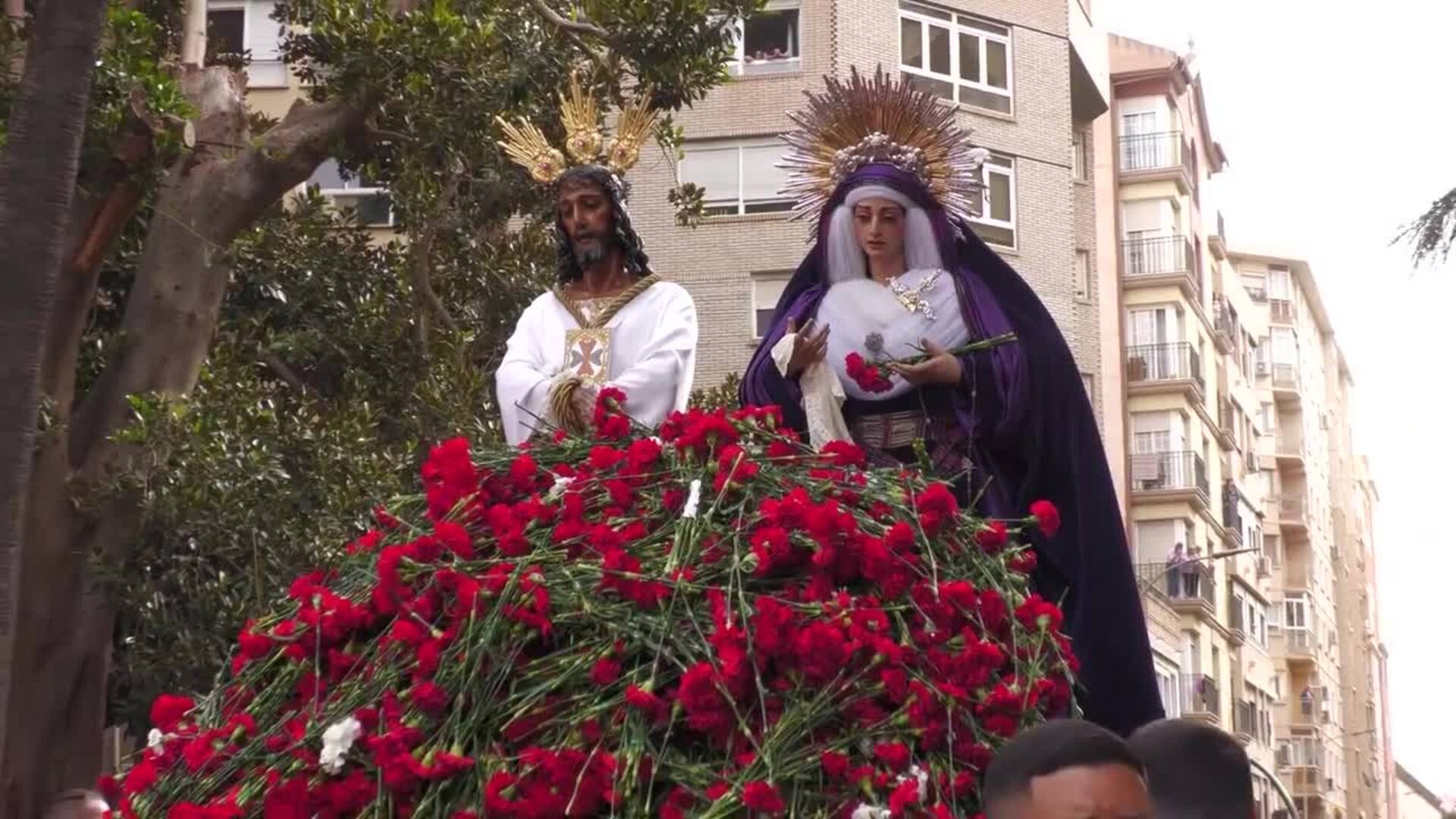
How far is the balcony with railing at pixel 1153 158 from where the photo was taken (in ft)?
173

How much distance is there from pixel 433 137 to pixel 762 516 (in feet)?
34.1

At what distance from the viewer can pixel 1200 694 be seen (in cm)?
5091

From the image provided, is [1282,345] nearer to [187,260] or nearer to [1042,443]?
[187,260]

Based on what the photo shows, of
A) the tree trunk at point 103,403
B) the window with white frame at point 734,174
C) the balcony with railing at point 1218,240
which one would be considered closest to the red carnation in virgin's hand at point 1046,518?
the tree trunk at point 103,403

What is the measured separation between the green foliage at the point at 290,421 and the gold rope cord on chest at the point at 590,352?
6021 millimetres

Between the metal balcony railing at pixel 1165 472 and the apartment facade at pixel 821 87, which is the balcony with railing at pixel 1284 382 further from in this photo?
the apartment facade at pixel 821 87

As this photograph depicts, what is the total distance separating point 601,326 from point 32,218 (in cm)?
210

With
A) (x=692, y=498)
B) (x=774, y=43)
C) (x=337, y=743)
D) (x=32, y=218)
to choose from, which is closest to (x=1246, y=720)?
(x=774, y=43)

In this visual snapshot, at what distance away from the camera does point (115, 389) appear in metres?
14.8

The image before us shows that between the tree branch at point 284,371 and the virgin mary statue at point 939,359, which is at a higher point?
the tree branch at point 284,371

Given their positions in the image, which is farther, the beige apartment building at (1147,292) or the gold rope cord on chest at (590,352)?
the beige apartment building at (1147,292)

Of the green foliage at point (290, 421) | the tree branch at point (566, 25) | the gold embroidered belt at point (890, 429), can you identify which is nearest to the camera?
the gold embroidered belt at point (890, 429)

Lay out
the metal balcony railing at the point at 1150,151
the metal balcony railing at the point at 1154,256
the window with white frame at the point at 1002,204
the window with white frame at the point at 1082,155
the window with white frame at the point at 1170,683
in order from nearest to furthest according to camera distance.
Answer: the window with white frame at the point at 1002,204, the window with white frame at the point at 1082,155, the window with white frame at the point at 1170,683, the metal balcony railing at the point at 1154,256, the metal balcony railing at the point at 1150,151

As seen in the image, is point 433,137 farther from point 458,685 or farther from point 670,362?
point 458,685
